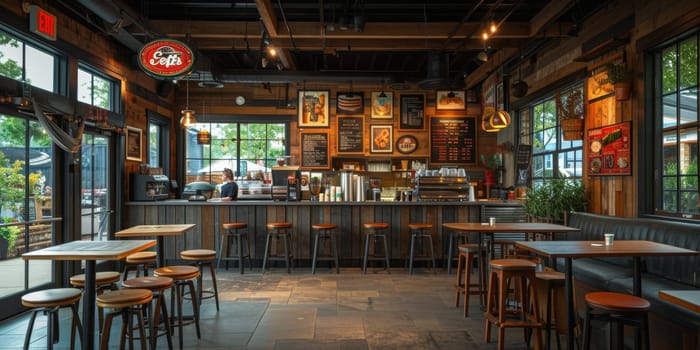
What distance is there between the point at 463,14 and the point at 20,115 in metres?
5.71

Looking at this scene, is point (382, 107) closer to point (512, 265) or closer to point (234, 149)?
point (234, 149)

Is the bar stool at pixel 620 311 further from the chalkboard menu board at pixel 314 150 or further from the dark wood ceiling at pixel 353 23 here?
the chalkboard menu board at pixel 314 150

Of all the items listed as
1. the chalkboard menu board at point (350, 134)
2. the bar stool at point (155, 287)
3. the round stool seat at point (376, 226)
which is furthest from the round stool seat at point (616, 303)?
the chalkboard menu board at point (350, 134)

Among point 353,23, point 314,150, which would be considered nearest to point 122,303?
point 353,23

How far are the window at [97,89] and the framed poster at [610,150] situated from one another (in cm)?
664

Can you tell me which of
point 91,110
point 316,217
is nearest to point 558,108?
point 316,217

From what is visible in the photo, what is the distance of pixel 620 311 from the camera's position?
2.72m

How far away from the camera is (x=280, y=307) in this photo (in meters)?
4.79

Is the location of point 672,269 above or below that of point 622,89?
below

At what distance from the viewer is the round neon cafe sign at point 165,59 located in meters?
5.12

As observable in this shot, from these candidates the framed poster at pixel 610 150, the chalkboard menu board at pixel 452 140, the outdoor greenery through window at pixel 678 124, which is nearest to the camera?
the outdoor greenery through window at pixel 678 124

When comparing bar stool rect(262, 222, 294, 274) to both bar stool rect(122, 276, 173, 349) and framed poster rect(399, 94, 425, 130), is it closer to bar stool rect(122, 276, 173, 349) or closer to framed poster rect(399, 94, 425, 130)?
bar stool rect(122, 276, 173, 349)

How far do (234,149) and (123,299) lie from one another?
7.39 metres

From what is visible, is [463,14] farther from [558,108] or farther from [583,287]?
[583,287]
